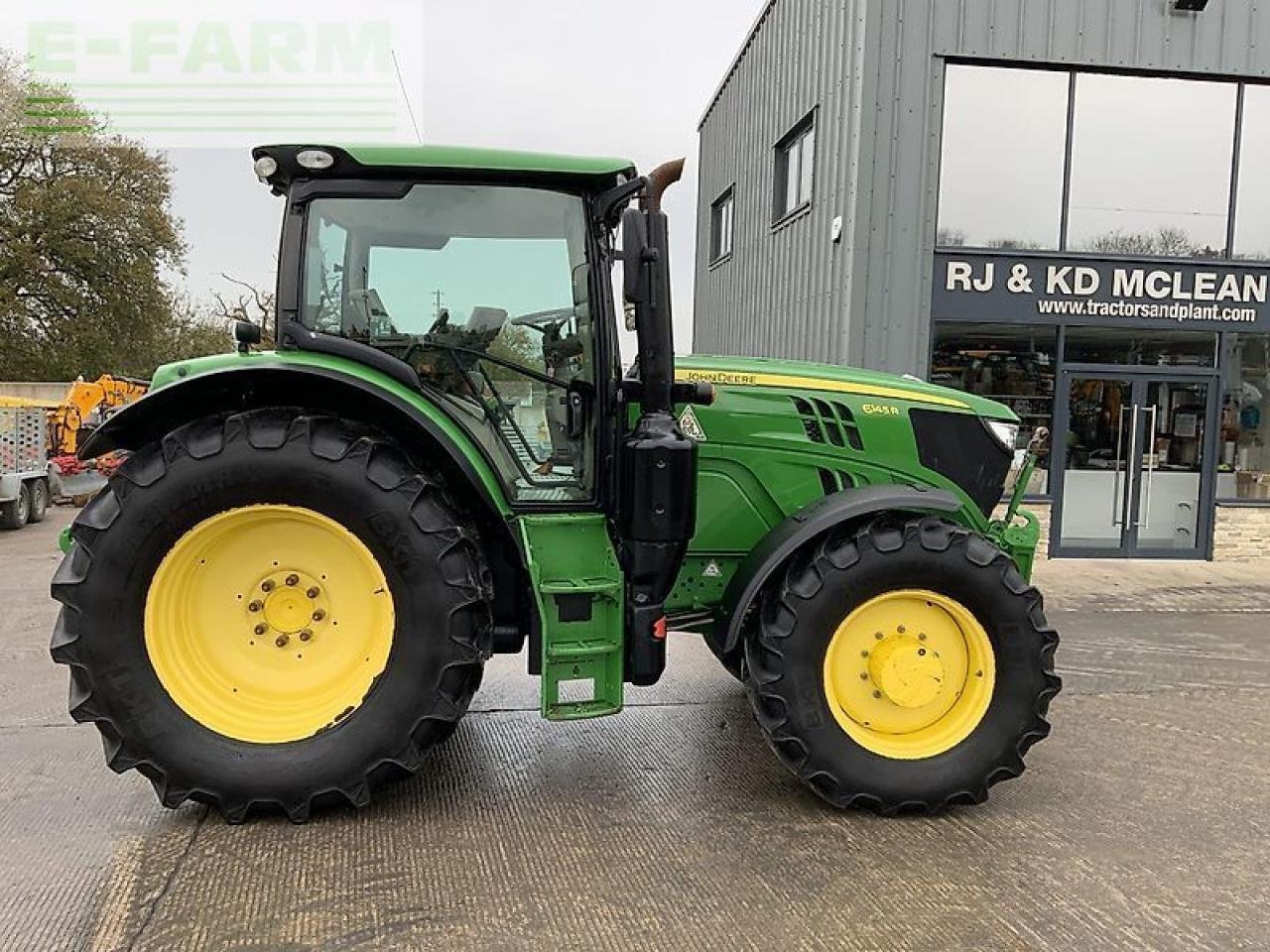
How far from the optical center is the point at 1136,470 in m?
10.7

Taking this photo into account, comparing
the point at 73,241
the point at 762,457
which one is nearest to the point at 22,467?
the point at 762,457

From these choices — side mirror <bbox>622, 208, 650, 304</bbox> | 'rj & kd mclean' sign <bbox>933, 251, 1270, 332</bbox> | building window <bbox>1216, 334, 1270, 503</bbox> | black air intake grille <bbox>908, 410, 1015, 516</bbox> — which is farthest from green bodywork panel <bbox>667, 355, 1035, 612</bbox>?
building window <bbox>1216, 334, 1270, 503</bbox>

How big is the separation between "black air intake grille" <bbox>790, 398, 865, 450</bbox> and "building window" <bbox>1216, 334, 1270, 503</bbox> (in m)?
8.25

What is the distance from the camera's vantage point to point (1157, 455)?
35.2ft

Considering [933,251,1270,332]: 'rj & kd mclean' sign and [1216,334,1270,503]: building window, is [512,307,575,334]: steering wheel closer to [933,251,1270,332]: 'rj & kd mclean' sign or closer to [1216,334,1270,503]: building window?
[933,251,1270,332]: 'rj & kd mclean' sign

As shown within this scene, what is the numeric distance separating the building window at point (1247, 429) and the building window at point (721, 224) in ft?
24.4

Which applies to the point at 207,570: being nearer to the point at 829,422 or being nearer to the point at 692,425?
the point at 692,425

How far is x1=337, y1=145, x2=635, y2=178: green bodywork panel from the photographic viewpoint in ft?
12.1

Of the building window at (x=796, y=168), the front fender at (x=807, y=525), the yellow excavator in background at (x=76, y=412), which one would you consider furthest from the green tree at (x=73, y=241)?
the front fender at (x=807, y=525)

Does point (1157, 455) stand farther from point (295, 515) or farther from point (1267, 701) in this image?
point (295, 515)

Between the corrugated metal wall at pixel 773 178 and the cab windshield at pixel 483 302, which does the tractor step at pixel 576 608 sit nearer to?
the cab windshield at pixel 483 302

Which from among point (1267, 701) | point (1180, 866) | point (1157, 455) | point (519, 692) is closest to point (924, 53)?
point (1157, 455)

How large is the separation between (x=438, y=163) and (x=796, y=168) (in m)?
9.53

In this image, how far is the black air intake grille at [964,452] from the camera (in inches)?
175
